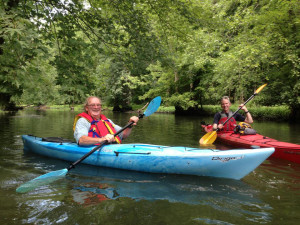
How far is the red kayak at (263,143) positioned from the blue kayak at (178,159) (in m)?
1.07

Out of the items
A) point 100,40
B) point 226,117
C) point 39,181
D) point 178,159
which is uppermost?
point 100,40

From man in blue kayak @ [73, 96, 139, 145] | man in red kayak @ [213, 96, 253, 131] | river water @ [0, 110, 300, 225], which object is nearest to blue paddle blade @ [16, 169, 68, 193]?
Result: river water @ [0, 110, 300, 225]

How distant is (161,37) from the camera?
6.51 metres

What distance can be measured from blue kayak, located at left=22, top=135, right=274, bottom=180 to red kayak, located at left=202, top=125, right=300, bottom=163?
1.07 meters

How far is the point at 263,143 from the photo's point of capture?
5.02 meters

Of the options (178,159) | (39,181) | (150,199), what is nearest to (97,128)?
(39,181)

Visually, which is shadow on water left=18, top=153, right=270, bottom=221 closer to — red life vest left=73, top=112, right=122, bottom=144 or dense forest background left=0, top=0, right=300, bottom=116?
red life vest left=73, top=112, right=122, bottom=144

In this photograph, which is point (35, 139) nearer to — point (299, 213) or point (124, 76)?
point (299, 213)

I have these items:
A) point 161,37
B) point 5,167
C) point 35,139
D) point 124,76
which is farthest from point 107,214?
point 124,76

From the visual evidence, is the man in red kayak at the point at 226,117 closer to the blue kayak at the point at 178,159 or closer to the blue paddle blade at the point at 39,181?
the blue kayak at the point at 178,159

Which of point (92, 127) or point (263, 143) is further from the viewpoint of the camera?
point (263, 143)

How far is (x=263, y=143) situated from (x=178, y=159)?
7.78ft

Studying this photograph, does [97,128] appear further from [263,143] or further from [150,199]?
[263,143]

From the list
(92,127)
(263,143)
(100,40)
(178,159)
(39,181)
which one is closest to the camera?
(39,181)
